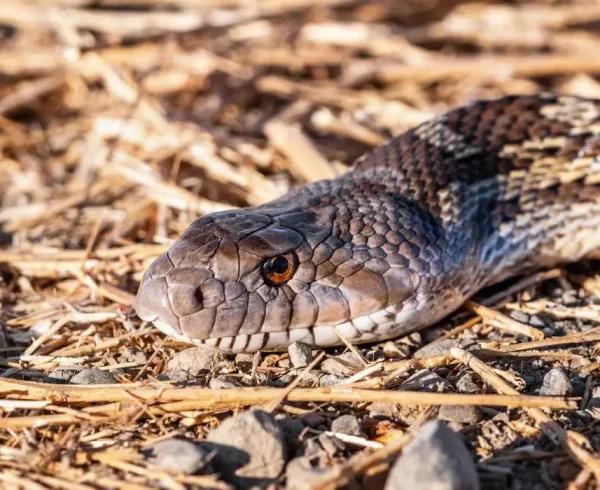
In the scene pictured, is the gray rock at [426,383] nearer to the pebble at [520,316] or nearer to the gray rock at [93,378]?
the pebble at [520,316]

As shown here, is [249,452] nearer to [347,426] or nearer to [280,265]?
[347,426]

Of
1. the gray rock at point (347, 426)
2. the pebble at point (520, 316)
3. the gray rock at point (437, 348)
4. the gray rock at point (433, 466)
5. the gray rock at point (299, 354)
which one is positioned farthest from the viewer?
the pebble at point (520, 316)

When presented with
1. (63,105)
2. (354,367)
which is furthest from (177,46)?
(354,367)

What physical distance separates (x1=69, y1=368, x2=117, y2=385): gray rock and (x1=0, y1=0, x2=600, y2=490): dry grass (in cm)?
7

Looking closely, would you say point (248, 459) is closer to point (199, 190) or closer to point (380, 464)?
point (380, 464)

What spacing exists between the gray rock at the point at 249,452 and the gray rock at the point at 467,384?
35.8 inches

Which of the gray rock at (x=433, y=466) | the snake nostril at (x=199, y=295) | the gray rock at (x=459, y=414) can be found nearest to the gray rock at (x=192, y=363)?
the snake nostril at (x=199, y=295)

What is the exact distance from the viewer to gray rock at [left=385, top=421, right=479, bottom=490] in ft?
9.16

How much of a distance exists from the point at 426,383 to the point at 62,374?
1.68 meters

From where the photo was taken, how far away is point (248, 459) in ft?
10.2

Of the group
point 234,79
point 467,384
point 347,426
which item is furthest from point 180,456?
point 234,79

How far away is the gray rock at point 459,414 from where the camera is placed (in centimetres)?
343

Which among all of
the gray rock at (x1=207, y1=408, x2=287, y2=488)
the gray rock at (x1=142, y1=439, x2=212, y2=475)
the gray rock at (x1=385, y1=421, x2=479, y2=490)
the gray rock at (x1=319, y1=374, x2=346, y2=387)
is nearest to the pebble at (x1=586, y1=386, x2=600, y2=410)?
the gray rock at (x1=385, y1=421, x2=479, y2=490)

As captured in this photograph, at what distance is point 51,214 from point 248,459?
10.8ft
